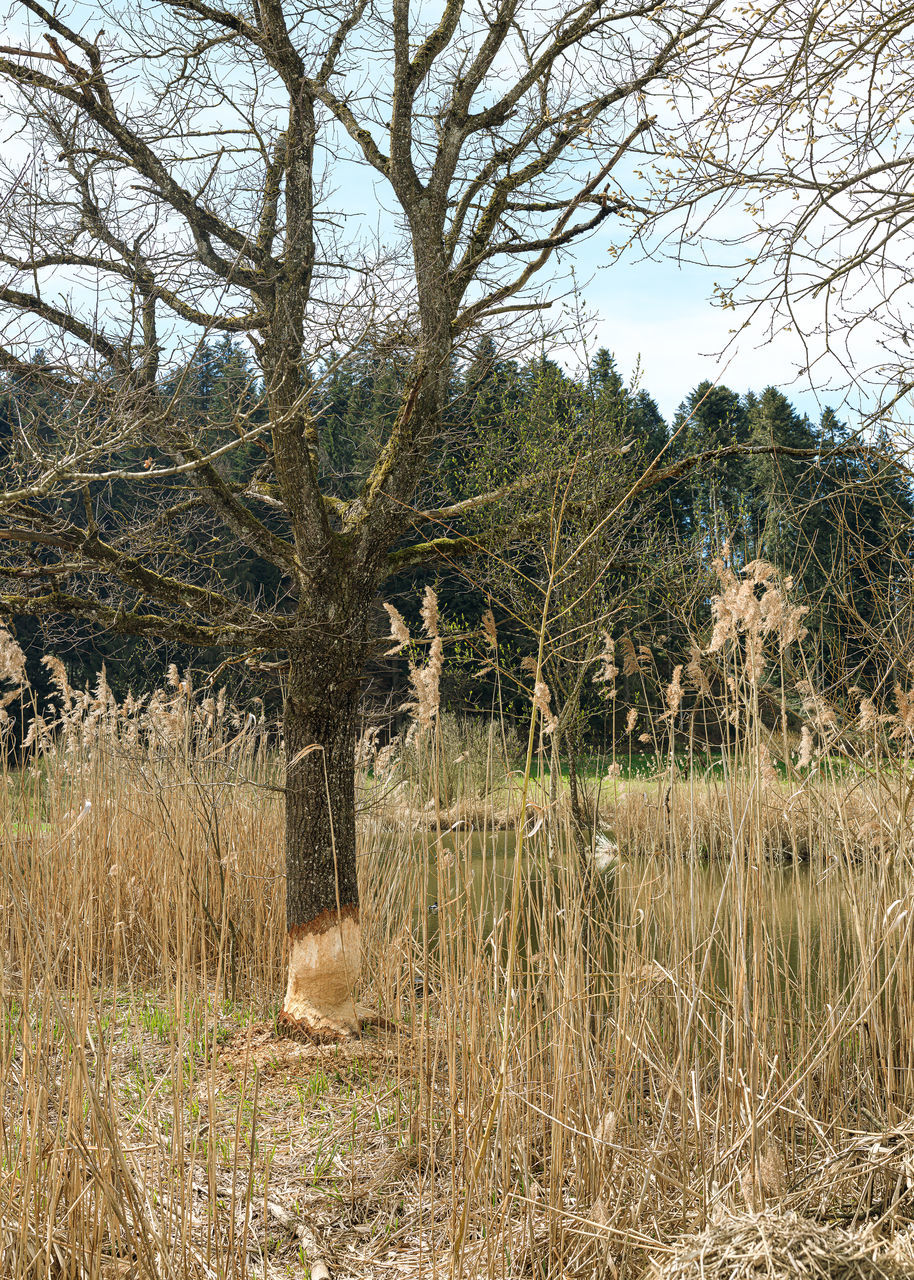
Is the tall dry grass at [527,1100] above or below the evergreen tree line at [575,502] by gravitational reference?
below

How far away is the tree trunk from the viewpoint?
3.63m

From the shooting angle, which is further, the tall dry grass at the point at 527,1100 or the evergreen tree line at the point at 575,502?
the evergreen tree line at the point at 575,502

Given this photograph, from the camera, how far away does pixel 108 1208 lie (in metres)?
1.66

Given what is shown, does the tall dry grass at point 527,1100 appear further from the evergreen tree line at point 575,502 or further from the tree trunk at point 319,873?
the evergreen tree line at point 575,502

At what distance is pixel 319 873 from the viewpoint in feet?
12.0

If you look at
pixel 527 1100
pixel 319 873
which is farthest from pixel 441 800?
pixel 527 1100

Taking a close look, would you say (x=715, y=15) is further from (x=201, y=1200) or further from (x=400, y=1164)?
(x=201, y=1200)

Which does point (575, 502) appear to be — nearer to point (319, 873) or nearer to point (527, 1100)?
point (319, 873)

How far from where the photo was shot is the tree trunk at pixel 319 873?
3631mm

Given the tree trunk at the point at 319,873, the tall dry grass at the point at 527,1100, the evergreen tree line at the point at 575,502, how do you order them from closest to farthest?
the tall dry grass at the point at 527,1100, the evergreen tree line at the point at 575,502, the tree trunk at the point at 319,873

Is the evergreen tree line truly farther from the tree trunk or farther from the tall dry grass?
the tall dry grass

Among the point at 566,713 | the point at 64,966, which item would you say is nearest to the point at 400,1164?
the point at 566,713

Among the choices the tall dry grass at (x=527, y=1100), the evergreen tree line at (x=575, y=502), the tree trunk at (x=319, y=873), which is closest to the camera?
the tall dry grass at (x=527, y=1100)

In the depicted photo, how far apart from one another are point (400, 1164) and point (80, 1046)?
4.50 ft
